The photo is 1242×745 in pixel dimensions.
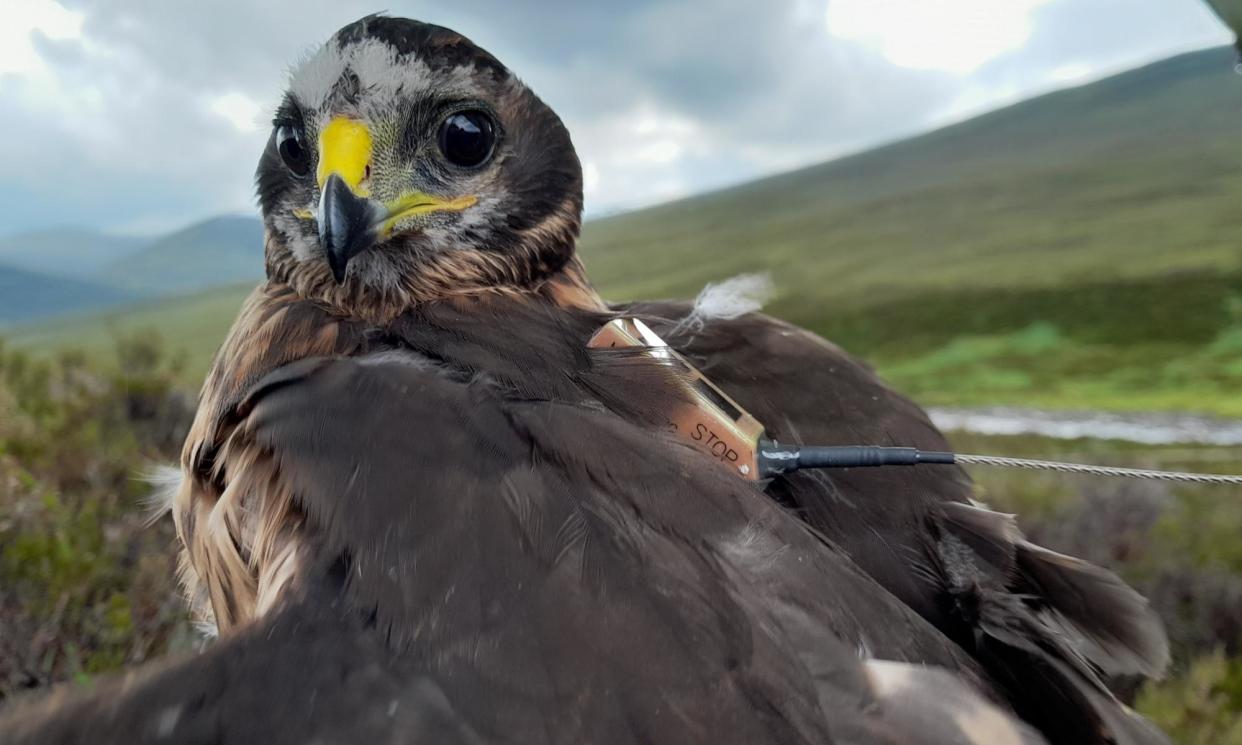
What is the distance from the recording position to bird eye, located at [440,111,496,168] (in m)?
2.30

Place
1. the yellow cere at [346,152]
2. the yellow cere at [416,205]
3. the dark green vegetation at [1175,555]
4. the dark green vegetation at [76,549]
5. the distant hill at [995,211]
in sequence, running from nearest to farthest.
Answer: the yellow cere at [346,152]
the yellow cere at [416,205]
the dark green vegetation at [76,549]
the dark green vegetation at [1175,555]
the distant hill at [995,211]

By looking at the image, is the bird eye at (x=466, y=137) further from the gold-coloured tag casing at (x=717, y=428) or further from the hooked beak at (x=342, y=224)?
the gold-coloured tag casing at (x=717, y=428)

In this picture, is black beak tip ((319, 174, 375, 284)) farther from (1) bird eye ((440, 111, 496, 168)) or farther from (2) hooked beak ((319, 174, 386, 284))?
(1) bird eye ((440, 111, 496, 168))

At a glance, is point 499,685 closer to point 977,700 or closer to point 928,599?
point 977,700

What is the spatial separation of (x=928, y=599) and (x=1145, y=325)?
3401 centimetres

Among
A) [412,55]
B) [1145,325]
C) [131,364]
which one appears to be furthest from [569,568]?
[1145,325]

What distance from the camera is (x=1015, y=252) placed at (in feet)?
148

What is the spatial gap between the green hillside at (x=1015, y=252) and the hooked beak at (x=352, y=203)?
5839 millimetres

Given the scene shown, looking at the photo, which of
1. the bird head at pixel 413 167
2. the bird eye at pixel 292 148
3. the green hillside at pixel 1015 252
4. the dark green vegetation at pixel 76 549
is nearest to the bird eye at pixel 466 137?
Answer: the bird head at pixel 413 167

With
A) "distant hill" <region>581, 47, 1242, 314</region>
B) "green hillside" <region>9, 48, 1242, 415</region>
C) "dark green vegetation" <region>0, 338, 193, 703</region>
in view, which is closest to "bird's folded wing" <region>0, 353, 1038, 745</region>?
"dark green vegetation" <region>0, 338, 193, 703</region>

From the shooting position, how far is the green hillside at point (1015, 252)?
88.7 ft

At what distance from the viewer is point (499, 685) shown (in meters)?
1.18

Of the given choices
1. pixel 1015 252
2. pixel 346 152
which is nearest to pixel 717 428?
pixel 346 152

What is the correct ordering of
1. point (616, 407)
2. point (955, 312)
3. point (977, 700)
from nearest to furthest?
point (977, 700) < point (616, 407) < point (955, 312)
